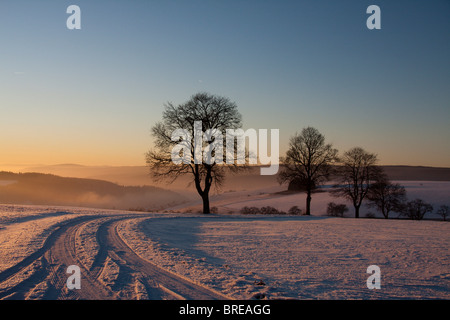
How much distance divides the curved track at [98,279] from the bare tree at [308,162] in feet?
89.2

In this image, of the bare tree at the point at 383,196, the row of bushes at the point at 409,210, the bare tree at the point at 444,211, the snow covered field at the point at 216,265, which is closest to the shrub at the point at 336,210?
the row of bushes at the point at 409,210

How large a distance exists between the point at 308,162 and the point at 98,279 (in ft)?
101

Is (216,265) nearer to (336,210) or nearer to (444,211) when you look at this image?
(336,210)

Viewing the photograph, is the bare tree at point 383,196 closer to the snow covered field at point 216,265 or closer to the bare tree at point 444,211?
the bare tree at point 444,211

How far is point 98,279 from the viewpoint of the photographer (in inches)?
271

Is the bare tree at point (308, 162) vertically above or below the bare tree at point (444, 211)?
above

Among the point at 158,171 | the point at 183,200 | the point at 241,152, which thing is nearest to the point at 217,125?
the point at 241,152

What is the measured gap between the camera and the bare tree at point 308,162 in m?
34.2

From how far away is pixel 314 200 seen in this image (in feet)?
172

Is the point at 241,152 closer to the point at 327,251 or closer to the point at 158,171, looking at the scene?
the point at 158,171

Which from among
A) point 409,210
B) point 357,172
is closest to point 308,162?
point 357,172

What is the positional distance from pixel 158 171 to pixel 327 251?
21.7 m

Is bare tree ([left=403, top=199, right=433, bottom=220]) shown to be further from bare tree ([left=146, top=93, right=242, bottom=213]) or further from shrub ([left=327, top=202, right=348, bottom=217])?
bare tree ([left=146, top=93, right=242, bottom=213])

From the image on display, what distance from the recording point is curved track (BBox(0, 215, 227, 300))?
19.6 ft
